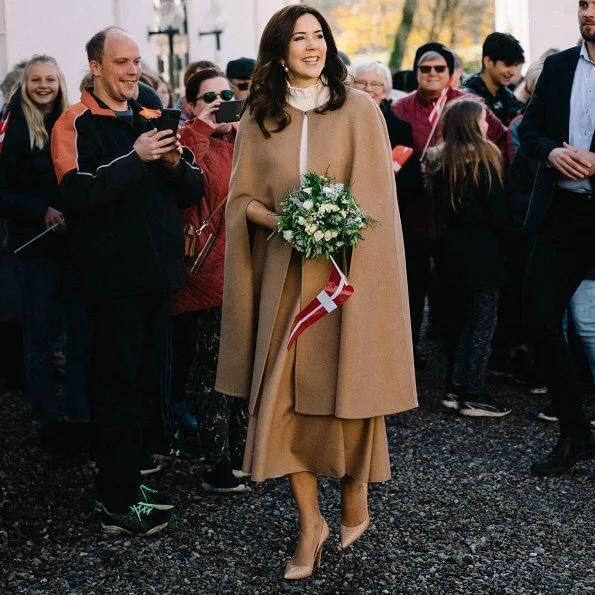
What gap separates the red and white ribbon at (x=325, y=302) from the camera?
427 centimetres

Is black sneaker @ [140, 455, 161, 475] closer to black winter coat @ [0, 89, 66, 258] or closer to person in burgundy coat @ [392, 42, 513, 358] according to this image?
black winter coat @ [0, 89, 66, 258]

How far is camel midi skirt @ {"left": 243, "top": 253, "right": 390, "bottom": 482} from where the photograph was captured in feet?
14.4

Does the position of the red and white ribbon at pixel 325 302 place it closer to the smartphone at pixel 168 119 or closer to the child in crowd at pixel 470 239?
the smartphone at pixel 168 119

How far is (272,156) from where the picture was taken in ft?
14.5

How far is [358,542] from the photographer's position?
191 inches

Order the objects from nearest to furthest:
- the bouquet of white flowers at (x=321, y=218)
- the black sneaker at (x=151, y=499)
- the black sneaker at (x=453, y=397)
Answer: the bouquet of white flowers at (x=321, y=218) < the black sneaker at (x=151, y=499) < the black sneaker at (x=453, y=397)

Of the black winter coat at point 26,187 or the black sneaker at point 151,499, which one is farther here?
the black winter coat at point 26,187

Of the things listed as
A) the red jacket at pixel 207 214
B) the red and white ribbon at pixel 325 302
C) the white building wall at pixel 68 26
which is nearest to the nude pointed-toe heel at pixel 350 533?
the red and white ribbon at pixel 325 302

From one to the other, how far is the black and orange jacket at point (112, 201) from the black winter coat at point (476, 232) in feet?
8.03

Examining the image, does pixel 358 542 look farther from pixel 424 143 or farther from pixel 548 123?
pixel 424 143

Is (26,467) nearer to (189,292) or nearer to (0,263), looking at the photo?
(189,292)

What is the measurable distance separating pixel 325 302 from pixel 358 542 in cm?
118

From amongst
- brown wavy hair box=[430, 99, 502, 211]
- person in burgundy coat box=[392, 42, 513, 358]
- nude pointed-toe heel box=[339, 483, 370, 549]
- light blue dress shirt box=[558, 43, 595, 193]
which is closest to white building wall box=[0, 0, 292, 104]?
person in burgundy coat box=[392, 42, 513, 358]

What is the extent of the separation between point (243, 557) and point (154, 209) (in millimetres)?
1548
